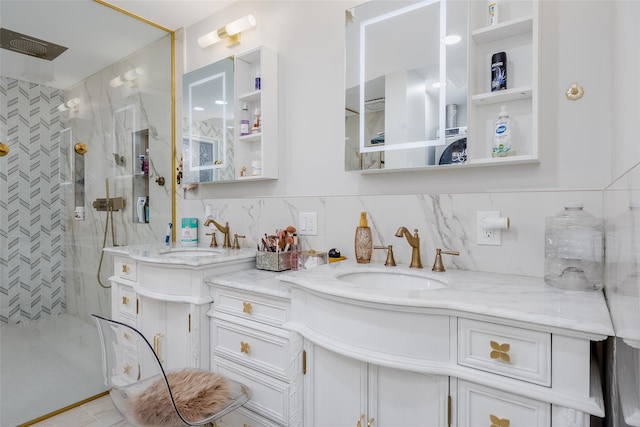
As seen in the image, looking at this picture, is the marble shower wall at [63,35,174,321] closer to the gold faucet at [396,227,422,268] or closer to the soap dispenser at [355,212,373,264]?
the soap dispenser at [355,212,373,264]

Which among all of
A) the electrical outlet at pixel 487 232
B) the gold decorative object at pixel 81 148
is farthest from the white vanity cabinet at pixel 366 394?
the gold decorative object at pixel 81 148

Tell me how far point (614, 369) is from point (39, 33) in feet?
9.80

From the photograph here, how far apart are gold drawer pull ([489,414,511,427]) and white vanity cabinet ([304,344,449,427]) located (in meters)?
0.11

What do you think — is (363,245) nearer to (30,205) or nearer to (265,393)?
(265,393)

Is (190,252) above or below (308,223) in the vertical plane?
below

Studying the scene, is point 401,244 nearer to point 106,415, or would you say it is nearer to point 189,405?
point 189,405

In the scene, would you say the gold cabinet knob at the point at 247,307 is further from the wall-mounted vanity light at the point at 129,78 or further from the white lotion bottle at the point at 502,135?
the wall-mounted vanity light at the point at 129,78

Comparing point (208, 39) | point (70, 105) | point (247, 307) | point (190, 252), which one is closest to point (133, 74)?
point (70, 105)

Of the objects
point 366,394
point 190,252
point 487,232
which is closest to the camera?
point 366,394

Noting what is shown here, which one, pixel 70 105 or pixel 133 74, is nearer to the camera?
pixel 70 105

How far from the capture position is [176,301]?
1693 millimetres

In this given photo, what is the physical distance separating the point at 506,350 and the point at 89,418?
2.25 metres

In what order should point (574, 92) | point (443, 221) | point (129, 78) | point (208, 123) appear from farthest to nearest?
point (129, 78), point (208, 123), point (443, 221), point (574, 92)

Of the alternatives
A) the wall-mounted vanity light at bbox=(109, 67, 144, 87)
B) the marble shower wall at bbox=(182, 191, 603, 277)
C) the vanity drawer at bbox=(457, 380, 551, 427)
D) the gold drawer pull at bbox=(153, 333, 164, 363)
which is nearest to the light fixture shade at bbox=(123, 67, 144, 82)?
the wall-mounted vanity light at bbox=(109, 67, 144, 87)
